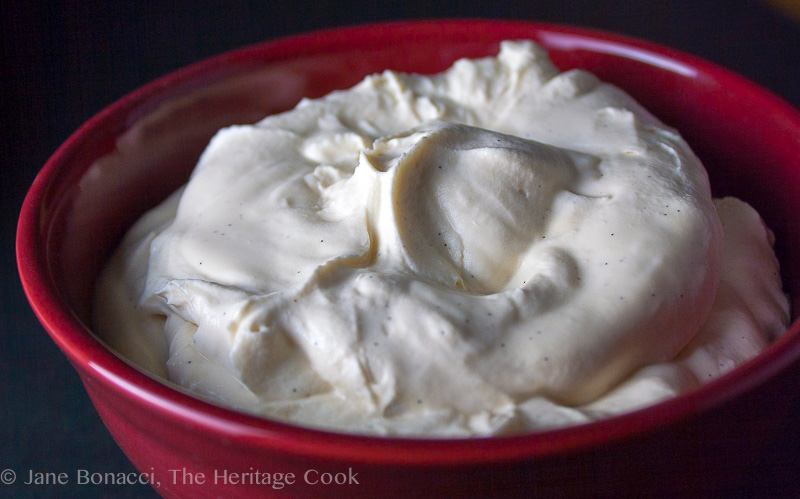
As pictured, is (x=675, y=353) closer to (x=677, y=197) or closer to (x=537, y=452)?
(x=677, y=197)

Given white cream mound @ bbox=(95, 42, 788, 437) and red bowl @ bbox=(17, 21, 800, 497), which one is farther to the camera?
white cream mound @ bbox=(95, 42, 788, 437)

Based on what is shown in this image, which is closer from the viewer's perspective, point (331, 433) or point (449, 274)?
point (331, 433)

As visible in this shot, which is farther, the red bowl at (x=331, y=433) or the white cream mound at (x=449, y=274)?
the white cream mound at (x=449, y=274)

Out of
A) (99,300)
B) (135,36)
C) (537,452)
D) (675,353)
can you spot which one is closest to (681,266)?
(675,353)
